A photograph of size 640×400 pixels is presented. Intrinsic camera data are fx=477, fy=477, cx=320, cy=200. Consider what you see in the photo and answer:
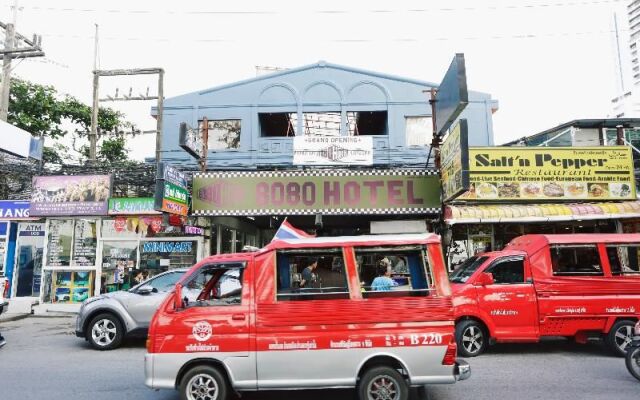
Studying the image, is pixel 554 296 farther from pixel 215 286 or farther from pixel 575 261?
pixel 215 286

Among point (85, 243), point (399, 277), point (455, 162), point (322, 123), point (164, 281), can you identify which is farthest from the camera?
point (322, 123)

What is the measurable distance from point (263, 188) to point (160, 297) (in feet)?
17.2

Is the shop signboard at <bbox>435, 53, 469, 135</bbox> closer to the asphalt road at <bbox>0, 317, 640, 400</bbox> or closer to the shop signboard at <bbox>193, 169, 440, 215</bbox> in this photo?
the shop signboard at <bbox>193, 169, 440, 215</bbox>

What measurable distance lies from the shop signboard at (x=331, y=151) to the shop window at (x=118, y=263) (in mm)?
7371

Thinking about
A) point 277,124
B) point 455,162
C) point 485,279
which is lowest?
point 485,279

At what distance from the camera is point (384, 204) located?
14.4 metres

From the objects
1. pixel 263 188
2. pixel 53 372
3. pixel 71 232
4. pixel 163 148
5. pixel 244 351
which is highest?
pixel 163 148

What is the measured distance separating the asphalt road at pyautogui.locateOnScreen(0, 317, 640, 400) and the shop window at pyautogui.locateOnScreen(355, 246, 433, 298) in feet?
5.43

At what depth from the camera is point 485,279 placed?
884cm

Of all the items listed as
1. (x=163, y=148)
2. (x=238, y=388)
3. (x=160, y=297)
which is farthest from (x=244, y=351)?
(x=163, y=148)

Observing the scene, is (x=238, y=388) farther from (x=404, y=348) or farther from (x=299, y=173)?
(x=299, y=173)

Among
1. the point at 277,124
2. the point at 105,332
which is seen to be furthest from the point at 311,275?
the point at 277,124

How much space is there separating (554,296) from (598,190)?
7480 millimetres

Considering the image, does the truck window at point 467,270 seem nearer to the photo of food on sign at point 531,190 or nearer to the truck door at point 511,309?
the truck door at point 511,309
